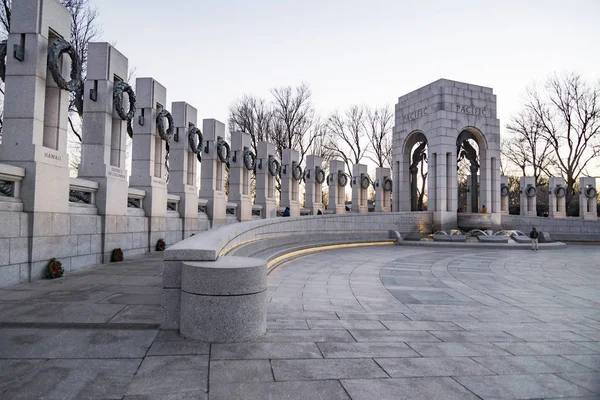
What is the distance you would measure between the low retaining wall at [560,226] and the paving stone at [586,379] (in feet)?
94.6

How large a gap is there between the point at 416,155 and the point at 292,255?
73.2 ft

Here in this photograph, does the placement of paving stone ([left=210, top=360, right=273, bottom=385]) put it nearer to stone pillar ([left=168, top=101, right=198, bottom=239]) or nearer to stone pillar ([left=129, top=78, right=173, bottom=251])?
stone pillar ([left=129, top=78, right=173, bottom=251])

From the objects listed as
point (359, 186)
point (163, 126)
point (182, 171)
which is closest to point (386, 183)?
point (359, 186)

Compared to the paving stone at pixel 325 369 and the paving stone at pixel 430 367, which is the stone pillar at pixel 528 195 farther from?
the paving stone at pixel 325 369

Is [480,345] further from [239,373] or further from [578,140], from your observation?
[578,140]

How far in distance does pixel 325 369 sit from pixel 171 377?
1.53 metres

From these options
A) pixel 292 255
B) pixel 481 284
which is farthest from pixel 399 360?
pixel 292 255

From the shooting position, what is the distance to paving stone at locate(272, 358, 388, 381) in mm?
3980

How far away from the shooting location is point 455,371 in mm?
4273

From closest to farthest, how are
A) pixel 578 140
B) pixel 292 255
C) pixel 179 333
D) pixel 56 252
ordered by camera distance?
pixel 179 333, pixel 56 252, pixel 292 255, pixel 578 140

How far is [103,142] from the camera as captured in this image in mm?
11797

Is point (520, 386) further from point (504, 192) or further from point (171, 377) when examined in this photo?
point (504, 192)

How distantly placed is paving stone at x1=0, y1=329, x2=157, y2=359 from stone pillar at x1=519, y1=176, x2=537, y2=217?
3963 centimetres

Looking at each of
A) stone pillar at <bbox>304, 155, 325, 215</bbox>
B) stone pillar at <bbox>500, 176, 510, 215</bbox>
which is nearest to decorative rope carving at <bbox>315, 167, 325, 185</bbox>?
stone pillar at <bbox>304, 155, 325, 215</bbox>
